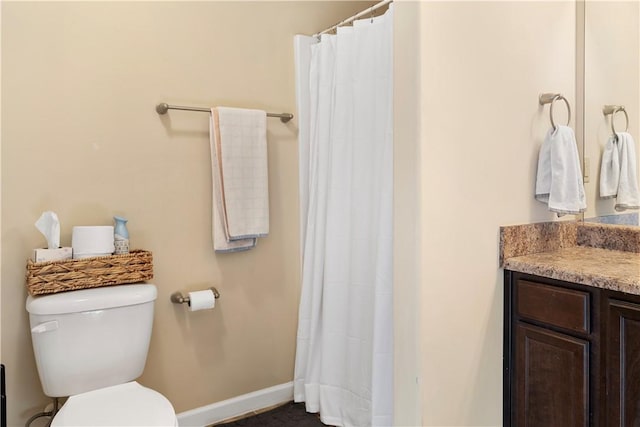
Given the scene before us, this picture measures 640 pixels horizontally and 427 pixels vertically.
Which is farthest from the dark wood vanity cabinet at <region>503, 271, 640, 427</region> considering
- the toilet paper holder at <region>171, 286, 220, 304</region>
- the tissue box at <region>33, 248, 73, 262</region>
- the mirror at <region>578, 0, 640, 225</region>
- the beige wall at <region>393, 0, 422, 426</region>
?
the tissue box at <region>33, 248, 73, 262</region>

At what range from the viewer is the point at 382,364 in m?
2.02

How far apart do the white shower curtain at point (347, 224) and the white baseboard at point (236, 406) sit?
94 millimetres

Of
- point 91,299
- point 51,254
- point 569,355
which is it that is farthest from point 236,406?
point 569,355

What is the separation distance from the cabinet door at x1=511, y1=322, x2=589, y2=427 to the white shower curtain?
0.52 metres

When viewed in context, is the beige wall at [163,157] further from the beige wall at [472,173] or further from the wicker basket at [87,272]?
the beige wall at [472,173]

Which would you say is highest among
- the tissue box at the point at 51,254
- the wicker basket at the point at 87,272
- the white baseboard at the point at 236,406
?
the tissue box at the point at 51,254

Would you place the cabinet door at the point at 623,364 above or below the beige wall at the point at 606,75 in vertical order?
below

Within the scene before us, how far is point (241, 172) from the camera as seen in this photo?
2195 mm

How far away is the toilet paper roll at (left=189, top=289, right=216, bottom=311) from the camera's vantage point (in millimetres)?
2082

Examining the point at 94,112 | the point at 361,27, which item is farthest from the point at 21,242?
the point at 361,27

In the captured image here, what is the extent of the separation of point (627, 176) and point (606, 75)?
16.5 inches

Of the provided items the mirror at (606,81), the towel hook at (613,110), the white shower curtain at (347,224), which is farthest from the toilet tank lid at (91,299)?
the towel hook at (613,110)

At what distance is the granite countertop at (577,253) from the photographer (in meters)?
1.48

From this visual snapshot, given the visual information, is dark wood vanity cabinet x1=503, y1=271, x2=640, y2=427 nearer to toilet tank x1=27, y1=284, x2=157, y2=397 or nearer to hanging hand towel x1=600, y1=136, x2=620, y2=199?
hanging hand towel x1=600, y1=136, x2=620, y2=199
